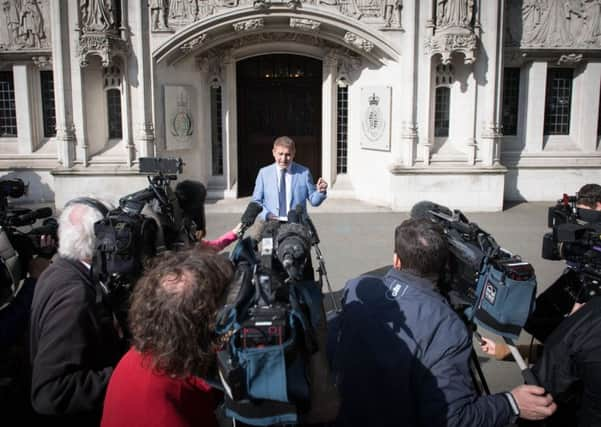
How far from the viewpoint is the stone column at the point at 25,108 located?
40.5ft

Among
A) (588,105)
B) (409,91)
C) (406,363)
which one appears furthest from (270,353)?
(588,105)

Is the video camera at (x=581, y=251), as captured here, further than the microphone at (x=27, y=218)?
No

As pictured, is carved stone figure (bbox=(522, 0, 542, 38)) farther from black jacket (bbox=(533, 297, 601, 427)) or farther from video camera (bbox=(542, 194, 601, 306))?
black jacket (bbox=(533, 297, 601, 427))

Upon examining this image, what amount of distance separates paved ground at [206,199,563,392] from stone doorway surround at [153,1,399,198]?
1.46m

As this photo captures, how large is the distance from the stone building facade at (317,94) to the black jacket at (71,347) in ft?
31.1

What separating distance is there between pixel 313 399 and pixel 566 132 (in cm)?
1329

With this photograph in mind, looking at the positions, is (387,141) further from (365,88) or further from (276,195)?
(276,195)

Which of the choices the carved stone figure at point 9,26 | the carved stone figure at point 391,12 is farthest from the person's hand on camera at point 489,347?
the carved stone figure at point 9,26

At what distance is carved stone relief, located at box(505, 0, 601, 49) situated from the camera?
12133 millimetres

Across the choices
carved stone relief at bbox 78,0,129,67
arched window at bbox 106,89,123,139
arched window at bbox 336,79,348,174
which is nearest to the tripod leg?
carved stone relief at bbox 78,0,129,67

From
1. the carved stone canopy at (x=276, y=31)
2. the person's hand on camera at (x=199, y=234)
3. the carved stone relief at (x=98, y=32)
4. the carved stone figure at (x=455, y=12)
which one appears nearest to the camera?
the person's hand on camera at (x=199, y=234)

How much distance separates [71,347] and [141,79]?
10.1m

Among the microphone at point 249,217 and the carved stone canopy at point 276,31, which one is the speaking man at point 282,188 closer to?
the microphone at point 249,217

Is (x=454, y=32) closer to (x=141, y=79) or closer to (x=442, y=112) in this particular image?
(x=442, y=112)
